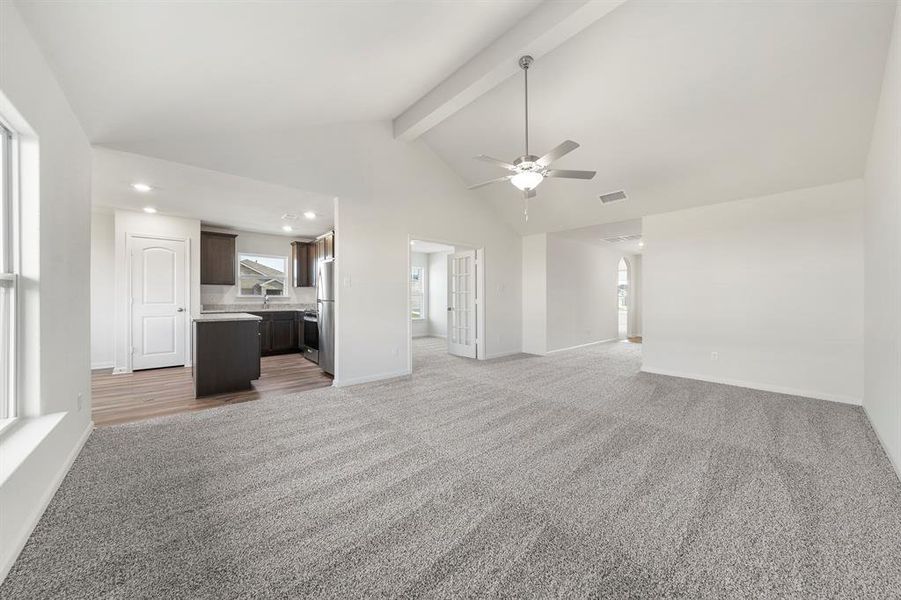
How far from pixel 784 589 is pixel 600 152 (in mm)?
4228

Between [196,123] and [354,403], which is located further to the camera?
[354,403]

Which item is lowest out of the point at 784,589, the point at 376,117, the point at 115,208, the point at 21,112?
the point at 784,589

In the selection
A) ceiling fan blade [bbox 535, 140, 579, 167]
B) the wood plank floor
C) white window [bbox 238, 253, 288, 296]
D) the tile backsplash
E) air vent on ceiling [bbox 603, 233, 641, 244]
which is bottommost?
the wood plank floor

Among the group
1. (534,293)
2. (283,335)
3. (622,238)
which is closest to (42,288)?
(283,335)

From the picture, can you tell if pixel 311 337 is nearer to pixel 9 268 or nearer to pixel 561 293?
pixel 9 268

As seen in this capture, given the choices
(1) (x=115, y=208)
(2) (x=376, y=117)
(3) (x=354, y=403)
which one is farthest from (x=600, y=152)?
(1) (x=115, y=208)

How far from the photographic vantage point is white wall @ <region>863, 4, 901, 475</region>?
229 centimetres

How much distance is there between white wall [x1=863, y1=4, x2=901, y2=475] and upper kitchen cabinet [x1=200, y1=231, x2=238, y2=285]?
804 centimetres

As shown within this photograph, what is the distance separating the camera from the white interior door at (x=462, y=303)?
643 cm

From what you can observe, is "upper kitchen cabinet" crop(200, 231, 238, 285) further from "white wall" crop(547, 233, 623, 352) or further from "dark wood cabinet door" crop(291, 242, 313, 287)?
"white wall" crop(547, 233, 623, 352)

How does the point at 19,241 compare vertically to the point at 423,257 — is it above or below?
below

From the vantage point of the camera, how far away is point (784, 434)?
290cm

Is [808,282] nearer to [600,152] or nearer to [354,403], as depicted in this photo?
[600,152]

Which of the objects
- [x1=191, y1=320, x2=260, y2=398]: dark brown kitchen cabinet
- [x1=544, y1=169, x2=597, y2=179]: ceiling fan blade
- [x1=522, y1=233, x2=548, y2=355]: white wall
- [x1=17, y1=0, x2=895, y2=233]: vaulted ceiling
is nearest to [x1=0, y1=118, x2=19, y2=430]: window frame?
[x1=17, y1=0, x2=895, y2=233]: vaulted ceiling
